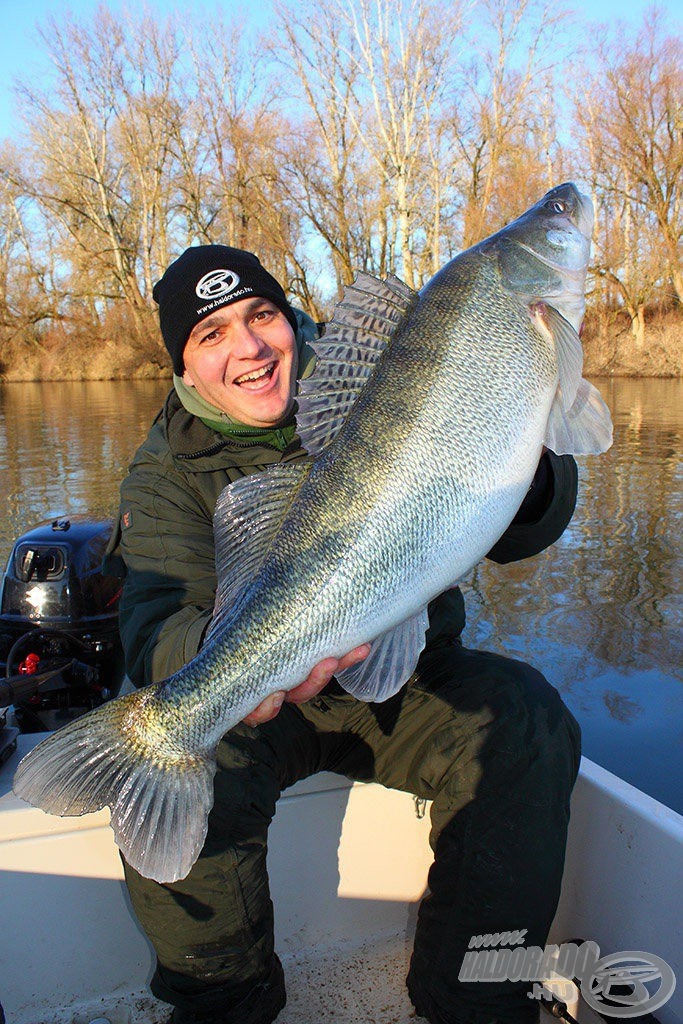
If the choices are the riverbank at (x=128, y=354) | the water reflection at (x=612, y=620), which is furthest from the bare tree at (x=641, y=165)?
the water reflection at (x=612, y=620)

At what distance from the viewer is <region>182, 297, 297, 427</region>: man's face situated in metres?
2.50


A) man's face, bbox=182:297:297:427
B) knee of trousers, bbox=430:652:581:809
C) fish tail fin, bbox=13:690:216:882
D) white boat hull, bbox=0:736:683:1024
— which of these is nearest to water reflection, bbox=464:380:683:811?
white boat hull, bbox=0:736:683:1024

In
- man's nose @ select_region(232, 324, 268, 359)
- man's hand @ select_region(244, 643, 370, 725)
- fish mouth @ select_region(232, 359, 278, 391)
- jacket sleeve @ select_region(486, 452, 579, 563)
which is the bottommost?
man's hand @ select_region(244, 643, 370, 725)

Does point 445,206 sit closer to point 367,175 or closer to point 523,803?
point 367,175

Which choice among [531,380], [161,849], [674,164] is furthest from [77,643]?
[674,164]

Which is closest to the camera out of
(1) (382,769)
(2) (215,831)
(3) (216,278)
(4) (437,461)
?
(4) (437,461)

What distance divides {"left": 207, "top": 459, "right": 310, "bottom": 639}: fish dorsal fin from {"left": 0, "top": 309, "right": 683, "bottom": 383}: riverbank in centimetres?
2328

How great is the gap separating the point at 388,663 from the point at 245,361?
1157mm

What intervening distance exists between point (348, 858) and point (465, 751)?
0.62 m

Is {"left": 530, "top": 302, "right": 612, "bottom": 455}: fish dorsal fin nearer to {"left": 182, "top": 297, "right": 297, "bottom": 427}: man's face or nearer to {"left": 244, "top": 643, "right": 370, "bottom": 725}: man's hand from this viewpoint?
{"left": 244, "top": 643, "right": 370, "bottom": 725}: man's hand

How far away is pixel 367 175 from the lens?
2636 centimetres

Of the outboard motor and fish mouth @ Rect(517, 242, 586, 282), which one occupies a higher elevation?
fish mouth @ Rect(517, 242, 586, 282)

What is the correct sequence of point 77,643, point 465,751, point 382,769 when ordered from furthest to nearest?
point 77,643, point 382,769, point 465,751

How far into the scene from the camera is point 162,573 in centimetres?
231
